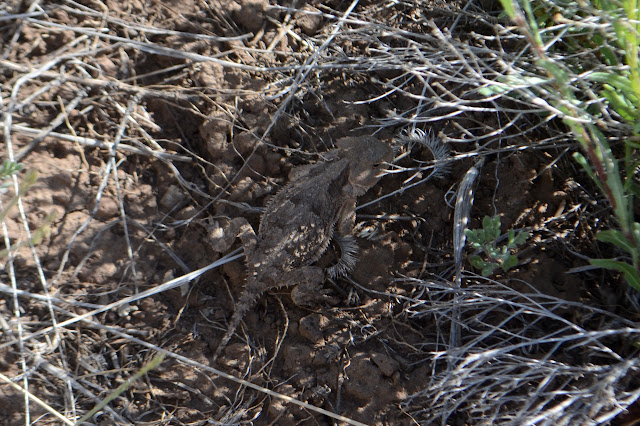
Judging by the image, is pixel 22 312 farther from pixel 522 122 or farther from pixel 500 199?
pixel 522 122

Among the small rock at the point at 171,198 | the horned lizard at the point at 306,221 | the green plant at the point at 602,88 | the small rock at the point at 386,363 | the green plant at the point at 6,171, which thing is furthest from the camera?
the small rock at the point at 171,198

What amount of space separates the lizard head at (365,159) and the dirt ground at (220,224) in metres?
0.13

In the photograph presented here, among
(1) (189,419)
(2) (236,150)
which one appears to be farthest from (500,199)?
(1) (189,419)

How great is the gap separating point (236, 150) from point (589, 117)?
213 centimetres

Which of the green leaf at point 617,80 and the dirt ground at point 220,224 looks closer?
the green leaf at point 617,80

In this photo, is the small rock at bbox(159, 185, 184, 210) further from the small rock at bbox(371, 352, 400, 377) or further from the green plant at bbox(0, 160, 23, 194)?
the small rock at bbox(371, 352, 400, 377)

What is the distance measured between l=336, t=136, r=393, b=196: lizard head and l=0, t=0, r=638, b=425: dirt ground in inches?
5.1

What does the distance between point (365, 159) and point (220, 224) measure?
1.11 meters

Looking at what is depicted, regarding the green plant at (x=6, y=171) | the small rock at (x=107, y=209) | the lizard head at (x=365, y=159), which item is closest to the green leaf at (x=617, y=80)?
the lizard head at (x=365, y=159)

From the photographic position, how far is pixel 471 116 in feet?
11.5

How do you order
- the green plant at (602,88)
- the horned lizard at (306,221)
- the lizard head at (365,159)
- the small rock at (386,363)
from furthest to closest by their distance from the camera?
the lizard head at (365,159) < the horned lizard at (306,221) < the small rock at (386,363) < the green plant at (602,88)

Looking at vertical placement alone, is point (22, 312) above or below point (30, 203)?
below

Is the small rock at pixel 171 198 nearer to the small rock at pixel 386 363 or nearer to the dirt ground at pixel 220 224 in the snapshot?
the dirt ground at pixel 220 224

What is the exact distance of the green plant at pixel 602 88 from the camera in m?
2.18
